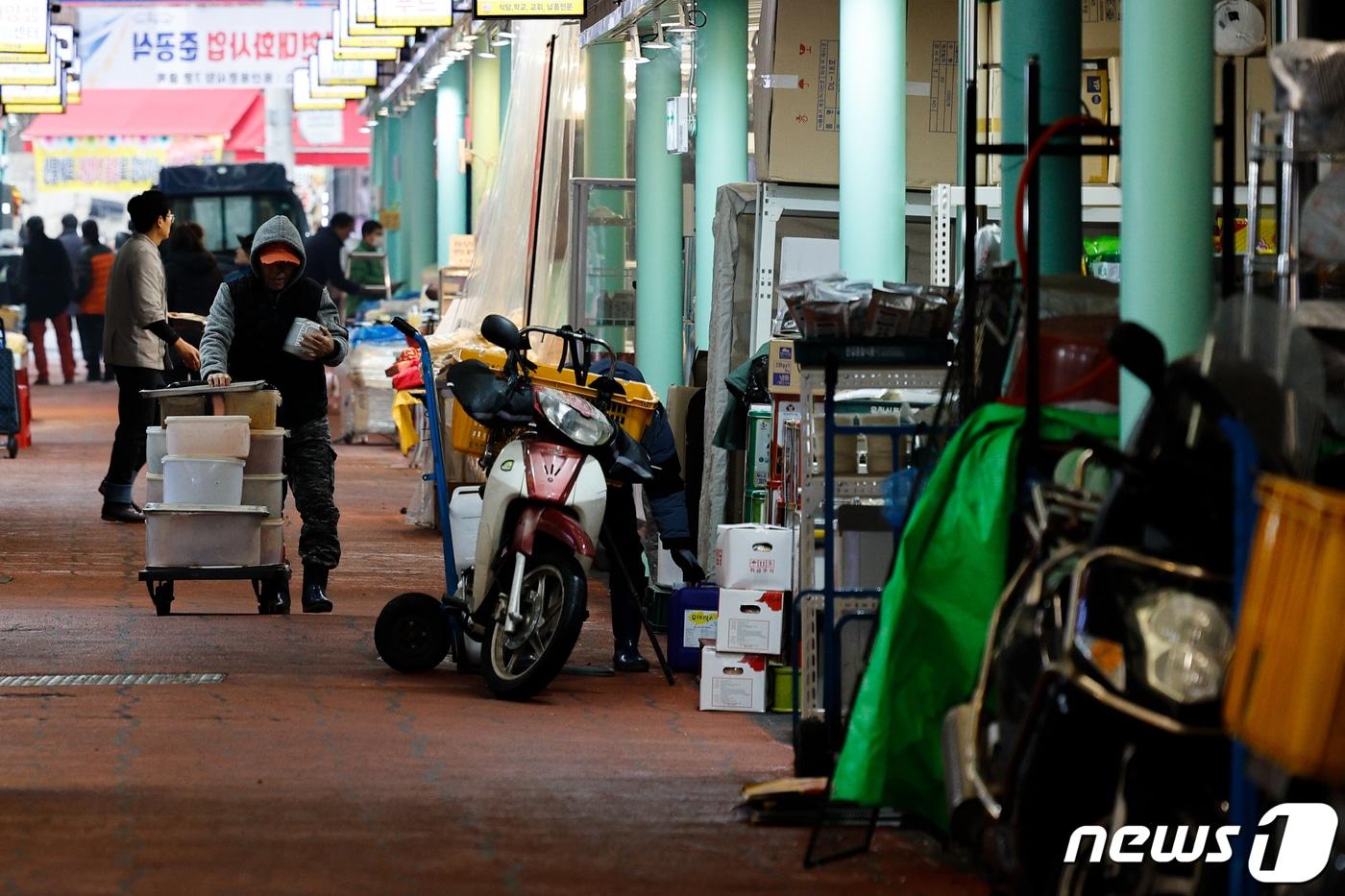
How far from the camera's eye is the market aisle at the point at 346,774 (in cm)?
484

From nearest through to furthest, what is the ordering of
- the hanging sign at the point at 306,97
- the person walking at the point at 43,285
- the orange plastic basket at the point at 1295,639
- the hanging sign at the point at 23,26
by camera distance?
the orange plastic basket at the point at 1295,639 → the hanging sign at the point at 23,26 → the person walking at the point at 43,285 → the hanging sign at the point at 306,97

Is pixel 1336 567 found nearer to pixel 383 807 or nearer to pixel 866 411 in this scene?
pixel 383 807

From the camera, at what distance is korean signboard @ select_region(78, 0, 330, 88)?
107 ft

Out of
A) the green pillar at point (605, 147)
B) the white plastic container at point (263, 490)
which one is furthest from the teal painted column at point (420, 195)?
the white plastic container at point (263, 490)

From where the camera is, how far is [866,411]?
7.14 metres

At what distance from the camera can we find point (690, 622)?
795cm

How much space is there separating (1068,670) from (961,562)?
0.99 m

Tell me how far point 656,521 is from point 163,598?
2.43m

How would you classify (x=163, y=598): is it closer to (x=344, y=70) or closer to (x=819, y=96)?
(x=819, y=96)

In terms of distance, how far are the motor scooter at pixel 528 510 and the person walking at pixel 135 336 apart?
488 cm

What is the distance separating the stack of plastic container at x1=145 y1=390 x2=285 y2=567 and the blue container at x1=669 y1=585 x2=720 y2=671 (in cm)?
190

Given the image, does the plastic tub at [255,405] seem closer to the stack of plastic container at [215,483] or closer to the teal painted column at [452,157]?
the stack of plastic container at [215,483]

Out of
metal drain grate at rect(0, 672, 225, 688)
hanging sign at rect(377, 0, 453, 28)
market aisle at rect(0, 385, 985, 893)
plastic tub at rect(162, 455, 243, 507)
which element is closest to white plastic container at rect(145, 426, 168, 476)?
plastic tub at rect(162, 455, 243, 507)

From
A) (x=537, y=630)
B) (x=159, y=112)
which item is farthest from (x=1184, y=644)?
(x=159, y=112)
